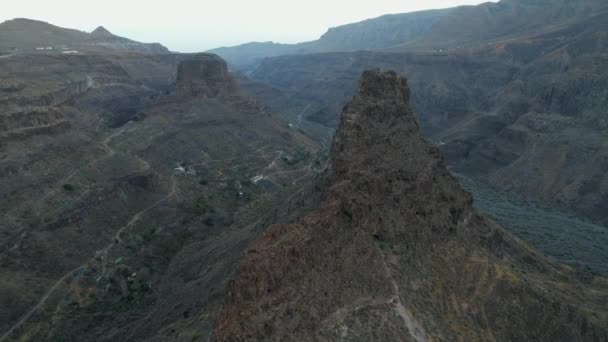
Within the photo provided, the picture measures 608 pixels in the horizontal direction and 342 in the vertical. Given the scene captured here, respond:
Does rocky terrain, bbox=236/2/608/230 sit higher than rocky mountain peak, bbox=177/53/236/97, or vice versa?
rocky mountain peak, bbox=177/53/236/97

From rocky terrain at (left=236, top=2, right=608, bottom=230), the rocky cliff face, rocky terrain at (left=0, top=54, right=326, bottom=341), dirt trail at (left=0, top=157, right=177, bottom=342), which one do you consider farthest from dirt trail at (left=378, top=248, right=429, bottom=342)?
rocky terrain at (left=236, top=2, right=608, bottom=230)

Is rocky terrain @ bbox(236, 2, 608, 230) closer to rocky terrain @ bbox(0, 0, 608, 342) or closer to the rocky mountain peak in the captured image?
rocky terrain @ bbox(0, 0, 608, 342)

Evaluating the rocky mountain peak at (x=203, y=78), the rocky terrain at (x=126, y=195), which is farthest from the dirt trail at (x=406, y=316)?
the rocky mountain peak at (x=203, y=78)

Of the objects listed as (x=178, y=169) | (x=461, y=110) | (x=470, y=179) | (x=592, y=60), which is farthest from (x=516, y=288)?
(x=461, y=110)

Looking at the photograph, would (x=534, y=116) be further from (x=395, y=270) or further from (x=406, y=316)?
(x=406, y=316)

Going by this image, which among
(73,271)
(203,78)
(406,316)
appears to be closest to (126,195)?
(73,271)

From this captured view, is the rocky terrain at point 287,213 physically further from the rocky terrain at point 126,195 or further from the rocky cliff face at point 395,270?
the rocky terrain at point 126,195
